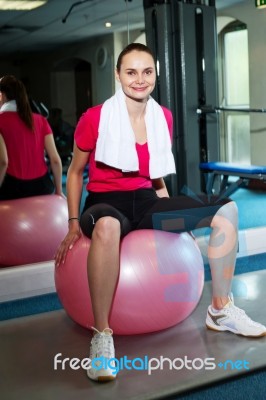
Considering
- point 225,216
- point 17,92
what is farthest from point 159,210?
point 17,92

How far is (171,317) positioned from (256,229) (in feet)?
4.89

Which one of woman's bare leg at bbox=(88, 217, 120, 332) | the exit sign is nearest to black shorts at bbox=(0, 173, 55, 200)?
woman's bare leg at bbox=(88, 217, 120, 332)

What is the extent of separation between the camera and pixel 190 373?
5.57 ft

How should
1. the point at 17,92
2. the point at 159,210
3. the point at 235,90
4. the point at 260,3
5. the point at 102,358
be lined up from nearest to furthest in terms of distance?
the point at 102,358 → the point at 159,210 → the point at 17,92 → the point at 260,3 → the point at 235,90

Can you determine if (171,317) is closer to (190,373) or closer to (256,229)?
(190,373)

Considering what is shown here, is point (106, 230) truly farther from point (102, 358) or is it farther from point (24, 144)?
point (24, 144)

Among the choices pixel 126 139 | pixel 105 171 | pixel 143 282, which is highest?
pixel 126 139

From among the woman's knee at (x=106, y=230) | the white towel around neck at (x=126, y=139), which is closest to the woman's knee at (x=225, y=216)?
the white towel around neck at (x=126, y=139)

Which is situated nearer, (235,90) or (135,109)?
(135,109)

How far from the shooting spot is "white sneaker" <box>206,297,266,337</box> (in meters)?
1.96

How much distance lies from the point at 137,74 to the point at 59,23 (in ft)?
3.58

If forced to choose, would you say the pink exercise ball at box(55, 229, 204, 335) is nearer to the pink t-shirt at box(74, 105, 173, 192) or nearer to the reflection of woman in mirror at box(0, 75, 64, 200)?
the pink t-shirt at box(74, 105, 173, 192)

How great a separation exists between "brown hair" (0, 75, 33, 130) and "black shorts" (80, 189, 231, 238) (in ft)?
3.13

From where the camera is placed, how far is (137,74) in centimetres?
191
